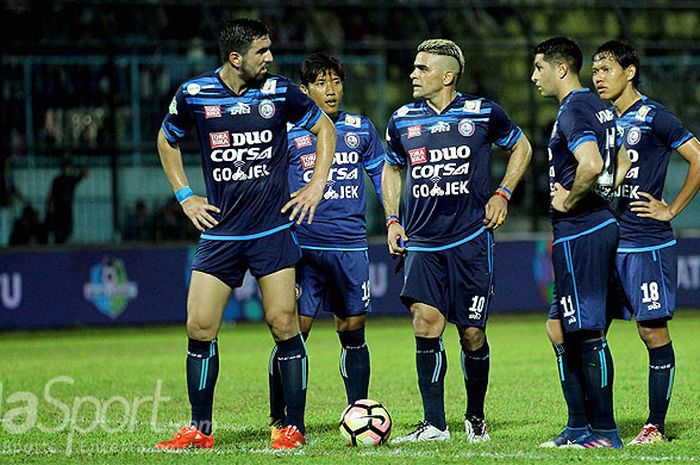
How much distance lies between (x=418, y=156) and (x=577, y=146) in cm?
125

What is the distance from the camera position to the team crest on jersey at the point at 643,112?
833 cm

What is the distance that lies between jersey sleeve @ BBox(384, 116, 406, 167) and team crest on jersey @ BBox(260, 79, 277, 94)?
2.99ft

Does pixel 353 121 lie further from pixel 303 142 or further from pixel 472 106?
pixel 472 106

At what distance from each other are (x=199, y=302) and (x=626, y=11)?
16650 mm

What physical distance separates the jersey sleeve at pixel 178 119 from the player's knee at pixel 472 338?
2164 mm

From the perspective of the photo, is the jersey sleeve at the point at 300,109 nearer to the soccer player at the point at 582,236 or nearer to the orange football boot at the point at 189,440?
the soccer player at the point at 582,236

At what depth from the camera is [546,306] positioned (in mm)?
19375

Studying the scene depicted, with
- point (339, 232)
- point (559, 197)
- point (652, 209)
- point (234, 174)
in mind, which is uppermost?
point (234, 174)

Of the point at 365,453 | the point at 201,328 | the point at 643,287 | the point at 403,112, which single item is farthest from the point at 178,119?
the point at 643,287

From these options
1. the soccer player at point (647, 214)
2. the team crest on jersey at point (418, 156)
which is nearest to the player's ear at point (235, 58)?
the team crest on jersey at point (418, 156)

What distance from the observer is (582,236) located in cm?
775

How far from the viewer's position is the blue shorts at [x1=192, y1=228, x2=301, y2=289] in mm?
7977

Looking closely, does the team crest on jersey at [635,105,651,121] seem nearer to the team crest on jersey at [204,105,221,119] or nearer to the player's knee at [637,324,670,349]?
the player's knee at [637,324,670,349]

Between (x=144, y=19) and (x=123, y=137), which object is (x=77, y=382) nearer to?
(x=123, y=137)
